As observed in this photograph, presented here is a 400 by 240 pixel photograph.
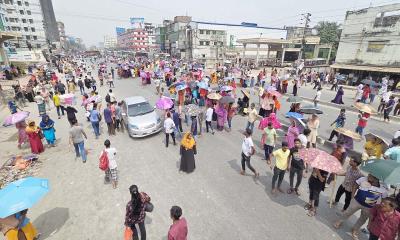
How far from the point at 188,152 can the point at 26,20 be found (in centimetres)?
9354

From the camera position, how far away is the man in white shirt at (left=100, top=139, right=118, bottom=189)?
636cm

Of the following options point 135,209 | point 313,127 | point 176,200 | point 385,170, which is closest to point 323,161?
point 385,170

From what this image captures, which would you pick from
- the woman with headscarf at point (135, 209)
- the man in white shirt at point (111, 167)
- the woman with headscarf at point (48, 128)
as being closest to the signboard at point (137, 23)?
the woman with headscarf at point (48, 128)

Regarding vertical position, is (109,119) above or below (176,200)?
above

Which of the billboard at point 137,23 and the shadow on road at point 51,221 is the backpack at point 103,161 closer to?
the shadow on road at point 51,221

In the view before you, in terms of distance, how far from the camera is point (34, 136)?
874 cm

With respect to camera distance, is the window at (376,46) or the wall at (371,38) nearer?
the wall at (371,38)

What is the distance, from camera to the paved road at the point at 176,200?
16.7 ft

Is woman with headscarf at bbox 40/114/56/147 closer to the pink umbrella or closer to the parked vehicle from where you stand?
the parked vehicle

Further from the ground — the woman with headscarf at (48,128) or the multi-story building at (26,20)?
the multi-story building at (26,20)

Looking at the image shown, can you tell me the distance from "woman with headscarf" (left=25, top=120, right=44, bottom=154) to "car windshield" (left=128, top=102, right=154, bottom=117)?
12.3 feet

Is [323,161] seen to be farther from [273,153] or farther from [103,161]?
[103,161]

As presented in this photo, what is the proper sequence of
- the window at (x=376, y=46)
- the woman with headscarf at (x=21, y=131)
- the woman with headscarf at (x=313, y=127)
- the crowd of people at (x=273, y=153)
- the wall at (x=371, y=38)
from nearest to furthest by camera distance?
the crowd of people at (x=273, y=153) → the woman with headscarf at (x=313, y=127) → the woman with headscarf at (x=21, y=131) → the wall at (x=371, y=38) → the window at (x=376, y=46)

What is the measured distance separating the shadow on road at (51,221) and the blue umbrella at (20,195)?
140 cm
